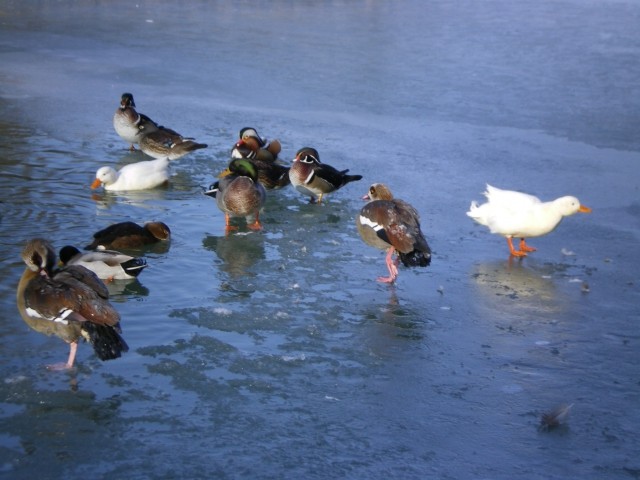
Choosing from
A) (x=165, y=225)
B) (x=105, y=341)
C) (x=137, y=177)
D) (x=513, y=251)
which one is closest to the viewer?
(x=105, y=341)

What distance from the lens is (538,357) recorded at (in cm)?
552

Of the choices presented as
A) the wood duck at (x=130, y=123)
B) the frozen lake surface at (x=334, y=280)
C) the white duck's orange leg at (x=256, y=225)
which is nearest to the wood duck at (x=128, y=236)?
the frozen lake surface at (x=334, y=280)

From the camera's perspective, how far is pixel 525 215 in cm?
732

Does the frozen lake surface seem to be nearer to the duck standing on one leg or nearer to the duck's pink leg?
the duck's pink leg

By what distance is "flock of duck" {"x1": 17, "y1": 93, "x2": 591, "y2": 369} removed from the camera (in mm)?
4961

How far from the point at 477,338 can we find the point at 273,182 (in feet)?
12.5

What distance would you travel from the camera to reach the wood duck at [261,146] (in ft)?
30.0

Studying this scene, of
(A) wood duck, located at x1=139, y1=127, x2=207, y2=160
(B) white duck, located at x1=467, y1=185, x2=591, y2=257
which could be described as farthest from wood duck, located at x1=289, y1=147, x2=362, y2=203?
(B) white duck, located at x1=467, y1=185, x2=591, y2=257

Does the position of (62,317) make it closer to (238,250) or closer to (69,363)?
(69,363)

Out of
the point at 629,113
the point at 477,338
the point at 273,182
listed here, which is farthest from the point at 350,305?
the point at 629,113

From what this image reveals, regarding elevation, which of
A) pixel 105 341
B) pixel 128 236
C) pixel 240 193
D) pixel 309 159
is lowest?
pixel 128 236

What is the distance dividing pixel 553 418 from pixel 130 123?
6.54m

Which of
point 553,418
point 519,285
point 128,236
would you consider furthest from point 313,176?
point 553,418

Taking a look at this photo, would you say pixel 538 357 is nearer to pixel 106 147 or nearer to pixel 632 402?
pixel 632 402
